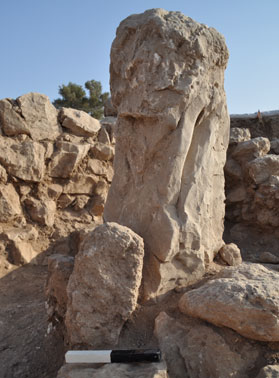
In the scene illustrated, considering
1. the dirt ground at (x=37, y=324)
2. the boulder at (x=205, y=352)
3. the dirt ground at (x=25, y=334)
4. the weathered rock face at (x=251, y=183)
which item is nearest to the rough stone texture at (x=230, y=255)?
the dirt ground at (x=37, y=324)

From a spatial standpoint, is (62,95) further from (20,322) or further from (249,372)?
(249,372)

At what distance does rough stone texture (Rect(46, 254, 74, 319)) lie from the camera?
7.34ft

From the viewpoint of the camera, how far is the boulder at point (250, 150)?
4.53 m

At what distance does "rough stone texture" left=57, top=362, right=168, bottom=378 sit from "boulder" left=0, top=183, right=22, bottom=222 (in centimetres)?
331

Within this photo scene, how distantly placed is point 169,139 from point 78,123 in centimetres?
340

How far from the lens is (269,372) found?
1570 mm

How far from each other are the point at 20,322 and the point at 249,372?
85.2 inches

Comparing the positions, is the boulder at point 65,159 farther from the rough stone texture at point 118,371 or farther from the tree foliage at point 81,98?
the tree foliage at point 81,98

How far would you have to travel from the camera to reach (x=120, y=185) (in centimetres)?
260

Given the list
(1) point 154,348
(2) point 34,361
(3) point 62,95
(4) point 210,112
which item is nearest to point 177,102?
(4) point 210,112

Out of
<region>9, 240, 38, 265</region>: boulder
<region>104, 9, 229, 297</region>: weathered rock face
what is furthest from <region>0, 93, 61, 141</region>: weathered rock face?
<region>104, 9, 229, 297</region>: weathered rock face

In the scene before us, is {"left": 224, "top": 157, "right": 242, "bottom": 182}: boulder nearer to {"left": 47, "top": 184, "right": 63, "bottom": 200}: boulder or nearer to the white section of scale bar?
{"left": 47, "top": 184, "right": 63, "bottom": 200}: boulder

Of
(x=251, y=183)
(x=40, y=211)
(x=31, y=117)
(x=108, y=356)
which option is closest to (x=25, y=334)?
(x=108, y=356)

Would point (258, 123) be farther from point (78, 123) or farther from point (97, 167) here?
point (78, 123)
